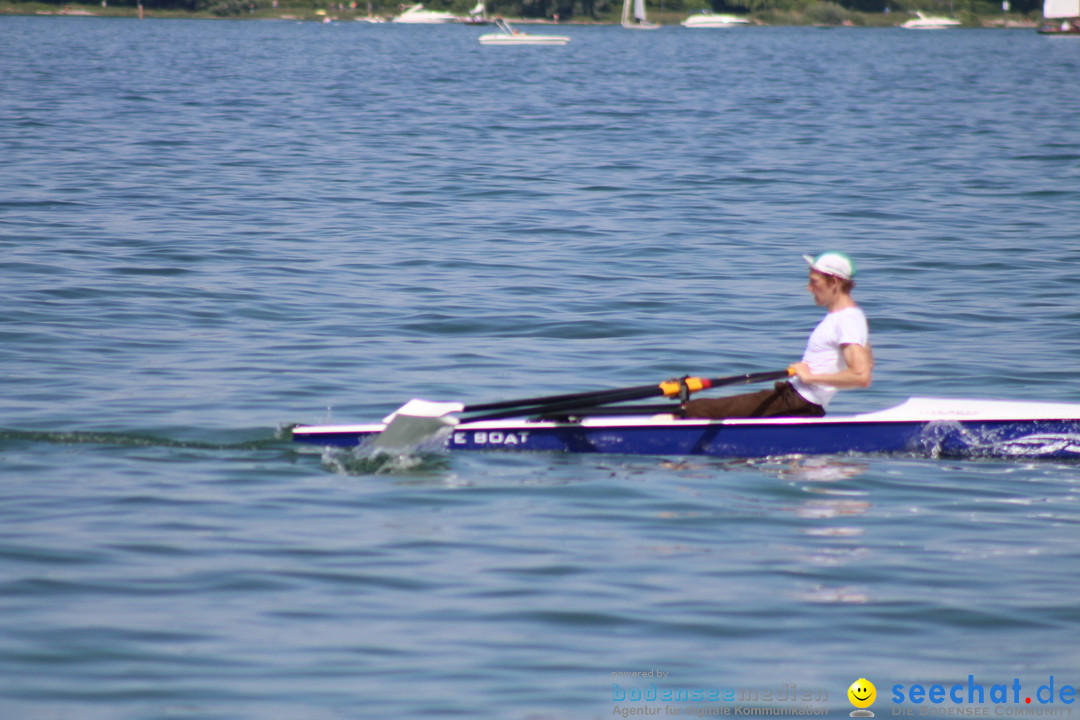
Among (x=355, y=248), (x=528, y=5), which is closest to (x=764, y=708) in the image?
(x=355, y=248)

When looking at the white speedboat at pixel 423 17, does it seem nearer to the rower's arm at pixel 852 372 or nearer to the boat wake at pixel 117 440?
the boat wake at pixel 117 440

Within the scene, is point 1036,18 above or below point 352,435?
above

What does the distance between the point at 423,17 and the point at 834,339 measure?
352ft

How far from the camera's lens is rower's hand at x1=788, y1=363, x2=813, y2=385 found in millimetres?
7793

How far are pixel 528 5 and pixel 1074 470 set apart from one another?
342ft

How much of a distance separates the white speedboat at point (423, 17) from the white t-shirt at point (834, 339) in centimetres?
10613

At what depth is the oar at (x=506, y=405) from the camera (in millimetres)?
7785

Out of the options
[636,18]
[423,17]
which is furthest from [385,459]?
[423,17]

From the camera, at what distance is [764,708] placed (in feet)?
16.3

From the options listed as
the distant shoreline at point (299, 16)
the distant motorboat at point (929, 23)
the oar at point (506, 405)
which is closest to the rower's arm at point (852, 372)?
the oar at point (506, 405)

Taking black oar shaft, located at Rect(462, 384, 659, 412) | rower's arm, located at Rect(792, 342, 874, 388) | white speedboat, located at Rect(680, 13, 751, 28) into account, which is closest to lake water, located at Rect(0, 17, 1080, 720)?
black oar shaft, located at Rect(462, 384, 659, 412)

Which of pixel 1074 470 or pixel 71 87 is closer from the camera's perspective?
pixel 1074 470

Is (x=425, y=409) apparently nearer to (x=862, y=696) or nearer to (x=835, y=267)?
(x=835, y=267)

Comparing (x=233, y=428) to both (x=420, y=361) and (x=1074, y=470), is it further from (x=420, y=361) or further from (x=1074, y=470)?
(x=1074, y=470)
